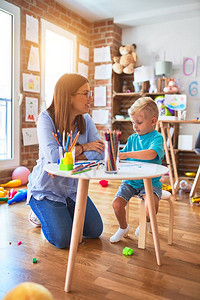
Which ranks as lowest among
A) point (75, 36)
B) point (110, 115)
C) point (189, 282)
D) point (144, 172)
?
point (189, 282)

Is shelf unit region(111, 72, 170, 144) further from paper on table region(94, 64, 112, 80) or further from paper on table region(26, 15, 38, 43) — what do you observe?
paper on table region(26, 15, 38, 43)

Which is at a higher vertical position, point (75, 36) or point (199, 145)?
point (75, 36)

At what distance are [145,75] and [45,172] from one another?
3.30 m

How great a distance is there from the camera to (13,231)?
191 centimetres

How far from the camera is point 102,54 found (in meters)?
4.81

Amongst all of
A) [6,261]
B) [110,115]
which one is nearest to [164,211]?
[6,261]

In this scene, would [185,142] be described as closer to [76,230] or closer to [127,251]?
[127,251]

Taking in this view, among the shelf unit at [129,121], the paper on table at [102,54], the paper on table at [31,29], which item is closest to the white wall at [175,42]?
the shelf unit at [129,121]

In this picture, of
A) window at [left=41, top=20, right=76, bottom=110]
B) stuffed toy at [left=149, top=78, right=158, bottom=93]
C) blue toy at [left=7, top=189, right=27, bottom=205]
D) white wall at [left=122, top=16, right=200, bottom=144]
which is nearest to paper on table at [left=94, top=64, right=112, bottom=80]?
window at [left=41, top=20, right=76, bottom=110]

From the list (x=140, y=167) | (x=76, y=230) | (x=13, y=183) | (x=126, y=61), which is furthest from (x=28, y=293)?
(x=126, y=61)

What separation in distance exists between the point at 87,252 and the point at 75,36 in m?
3.79

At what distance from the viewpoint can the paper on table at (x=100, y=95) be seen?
4828 millimetres

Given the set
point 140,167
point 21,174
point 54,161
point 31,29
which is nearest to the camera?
point 140,167

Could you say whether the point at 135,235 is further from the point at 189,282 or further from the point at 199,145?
the point at 199,145
